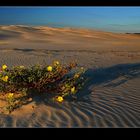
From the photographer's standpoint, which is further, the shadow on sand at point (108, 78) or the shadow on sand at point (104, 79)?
the shadow on sand at point (108, 78)

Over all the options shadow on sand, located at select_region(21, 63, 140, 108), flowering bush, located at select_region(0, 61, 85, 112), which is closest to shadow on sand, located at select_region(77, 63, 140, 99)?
shadow on sand, located at select_region(21, 63, 140, 108)

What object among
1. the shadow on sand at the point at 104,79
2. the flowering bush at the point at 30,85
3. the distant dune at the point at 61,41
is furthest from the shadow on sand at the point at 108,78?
the distant dune at the point at 61,41

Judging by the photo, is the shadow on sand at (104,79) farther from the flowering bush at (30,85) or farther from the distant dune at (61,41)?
the distant dune at (61,41)

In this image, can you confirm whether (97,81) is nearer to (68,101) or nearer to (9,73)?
(68,101)

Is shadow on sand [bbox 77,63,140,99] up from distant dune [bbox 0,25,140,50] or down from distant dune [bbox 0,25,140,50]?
up

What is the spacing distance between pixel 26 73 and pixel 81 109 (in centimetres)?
134

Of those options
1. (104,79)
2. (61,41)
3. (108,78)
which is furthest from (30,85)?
(61,41)

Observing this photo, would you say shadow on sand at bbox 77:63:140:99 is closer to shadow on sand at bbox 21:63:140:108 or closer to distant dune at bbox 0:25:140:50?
shadow on sand at bbox 21:63:140:108

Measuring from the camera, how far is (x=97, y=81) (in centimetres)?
794

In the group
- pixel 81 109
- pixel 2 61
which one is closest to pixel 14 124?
pixel 81 109

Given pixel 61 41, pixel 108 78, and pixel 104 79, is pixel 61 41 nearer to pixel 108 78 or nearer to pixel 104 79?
pixel 108 78
